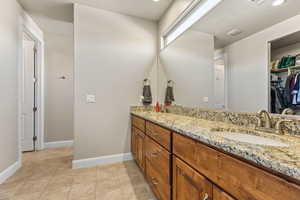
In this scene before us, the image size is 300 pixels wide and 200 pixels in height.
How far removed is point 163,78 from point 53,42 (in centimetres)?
262

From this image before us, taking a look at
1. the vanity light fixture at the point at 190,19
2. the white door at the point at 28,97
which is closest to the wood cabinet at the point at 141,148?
the vanity light fixture at the point at 190,19

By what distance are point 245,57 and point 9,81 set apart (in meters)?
2.76

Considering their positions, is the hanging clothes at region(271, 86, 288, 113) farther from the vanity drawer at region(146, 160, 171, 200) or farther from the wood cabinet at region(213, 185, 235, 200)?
the vanity drawer at region(146, 160, 171, 200)

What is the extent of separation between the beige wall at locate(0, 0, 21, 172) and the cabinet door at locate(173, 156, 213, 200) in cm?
212

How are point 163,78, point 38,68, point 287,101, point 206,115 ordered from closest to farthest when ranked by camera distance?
1. point 287,101
2. point 206,115
3. point 163,78
4. point 38,68

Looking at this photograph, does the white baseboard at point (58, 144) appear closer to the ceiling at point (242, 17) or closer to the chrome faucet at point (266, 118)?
the ceiling at point (242, 17)

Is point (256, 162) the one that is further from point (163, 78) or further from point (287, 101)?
point (163, 78)

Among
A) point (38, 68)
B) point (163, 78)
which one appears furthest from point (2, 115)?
point (163, 78)

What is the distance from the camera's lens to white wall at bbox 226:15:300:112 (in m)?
1.02

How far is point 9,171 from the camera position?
190cm

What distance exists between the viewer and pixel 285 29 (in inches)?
37.1

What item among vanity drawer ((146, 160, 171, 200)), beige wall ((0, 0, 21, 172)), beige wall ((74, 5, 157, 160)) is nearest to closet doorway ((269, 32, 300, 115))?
vanity drawer ((146, 160, 171, 200))

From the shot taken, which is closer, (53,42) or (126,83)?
(126,83)

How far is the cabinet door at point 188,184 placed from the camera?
76cm
